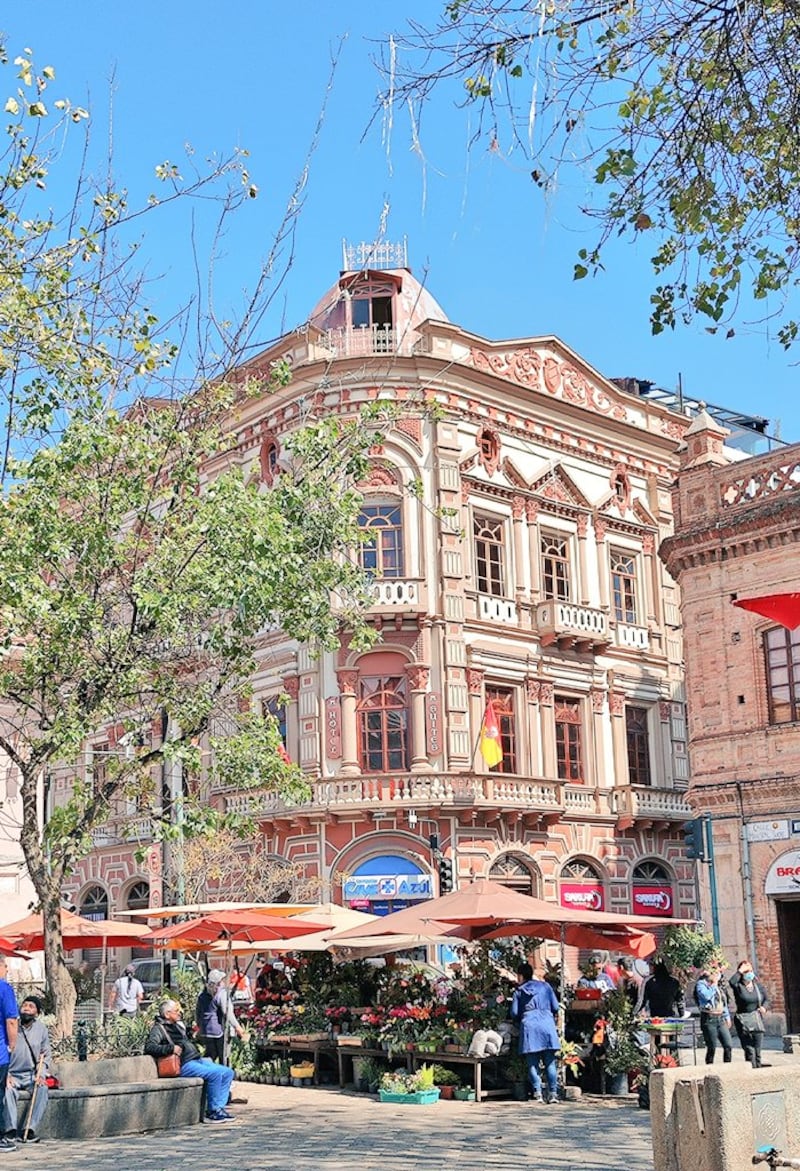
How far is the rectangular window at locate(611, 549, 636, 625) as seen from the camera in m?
36.2

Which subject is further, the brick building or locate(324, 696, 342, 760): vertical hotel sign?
locate(324, 696, 342, 760): vertical hotel sign

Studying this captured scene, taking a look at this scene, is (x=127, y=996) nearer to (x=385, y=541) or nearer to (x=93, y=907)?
(x=385, y=541)

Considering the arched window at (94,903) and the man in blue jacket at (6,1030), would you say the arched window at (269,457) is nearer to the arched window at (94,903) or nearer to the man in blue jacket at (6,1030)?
the arched window at (94,903)

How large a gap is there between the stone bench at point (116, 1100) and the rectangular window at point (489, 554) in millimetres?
18897

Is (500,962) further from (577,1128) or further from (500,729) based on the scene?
(500,729)

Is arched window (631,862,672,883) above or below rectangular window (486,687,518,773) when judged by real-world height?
below

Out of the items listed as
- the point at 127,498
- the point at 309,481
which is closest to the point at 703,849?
the point at 309,481

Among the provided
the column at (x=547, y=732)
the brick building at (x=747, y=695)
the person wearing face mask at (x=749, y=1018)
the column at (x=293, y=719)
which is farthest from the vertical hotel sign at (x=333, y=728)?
the person wearing face mask at (x=749, y=1018)

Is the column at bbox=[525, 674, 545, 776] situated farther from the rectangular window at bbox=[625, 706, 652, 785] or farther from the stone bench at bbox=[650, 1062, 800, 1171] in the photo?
the stone bench at bbox=[650, 1062, 800, 1171]

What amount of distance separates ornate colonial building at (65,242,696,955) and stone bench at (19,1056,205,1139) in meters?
13.7

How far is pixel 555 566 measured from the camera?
34.8 meters

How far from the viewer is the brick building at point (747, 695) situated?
24.5 meters

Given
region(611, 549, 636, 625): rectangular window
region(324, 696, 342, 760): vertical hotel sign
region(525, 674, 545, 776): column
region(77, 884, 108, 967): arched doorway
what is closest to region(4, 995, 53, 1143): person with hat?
region(324, 696, 342, 760): vertical hotel sign

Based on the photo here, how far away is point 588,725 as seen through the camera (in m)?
34.3
